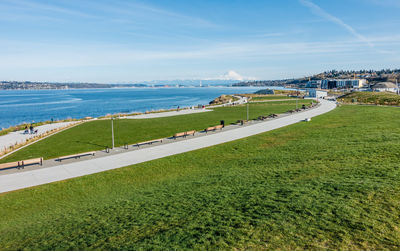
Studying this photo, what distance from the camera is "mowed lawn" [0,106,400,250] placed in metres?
6.94

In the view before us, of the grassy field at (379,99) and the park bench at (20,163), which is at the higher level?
the grassy field at (379,99)

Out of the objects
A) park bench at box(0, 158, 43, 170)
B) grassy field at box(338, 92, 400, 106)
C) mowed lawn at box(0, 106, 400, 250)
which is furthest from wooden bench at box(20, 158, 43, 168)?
grassy field at box(338, 92, 400, 106)

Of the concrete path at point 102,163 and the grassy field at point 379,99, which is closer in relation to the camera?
the concrete path at point 102,163

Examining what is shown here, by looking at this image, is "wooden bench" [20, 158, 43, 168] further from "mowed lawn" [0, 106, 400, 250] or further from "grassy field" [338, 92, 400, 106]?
"grassy field" [338, 92, 400, 106]

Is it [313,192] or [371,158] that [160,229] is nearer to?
[313,192]

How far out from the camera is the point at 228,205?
31.3 ft

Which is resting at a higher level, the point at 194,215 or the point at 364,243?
the point at 364,243

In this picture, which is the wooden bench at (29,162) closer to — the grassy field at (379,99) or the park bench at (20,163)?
the park bench at (20,163)

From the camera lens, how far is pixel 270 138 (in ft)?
76.2

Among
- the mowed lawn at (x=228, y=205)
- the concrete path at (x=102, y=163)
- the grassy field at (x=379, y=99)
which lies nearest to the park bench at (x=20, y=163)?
the concrete path at (x=102, y=163)

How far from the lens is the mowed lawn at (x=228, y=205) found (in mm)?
6941

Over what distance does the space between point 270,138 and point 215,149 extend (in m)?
6.06

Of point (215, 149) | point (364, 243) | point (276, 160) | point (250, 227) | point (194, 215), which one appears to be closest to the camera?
point (364, 243)

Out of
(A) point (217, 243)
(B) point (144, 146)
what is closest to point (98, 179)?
(B) point (144, 146)
